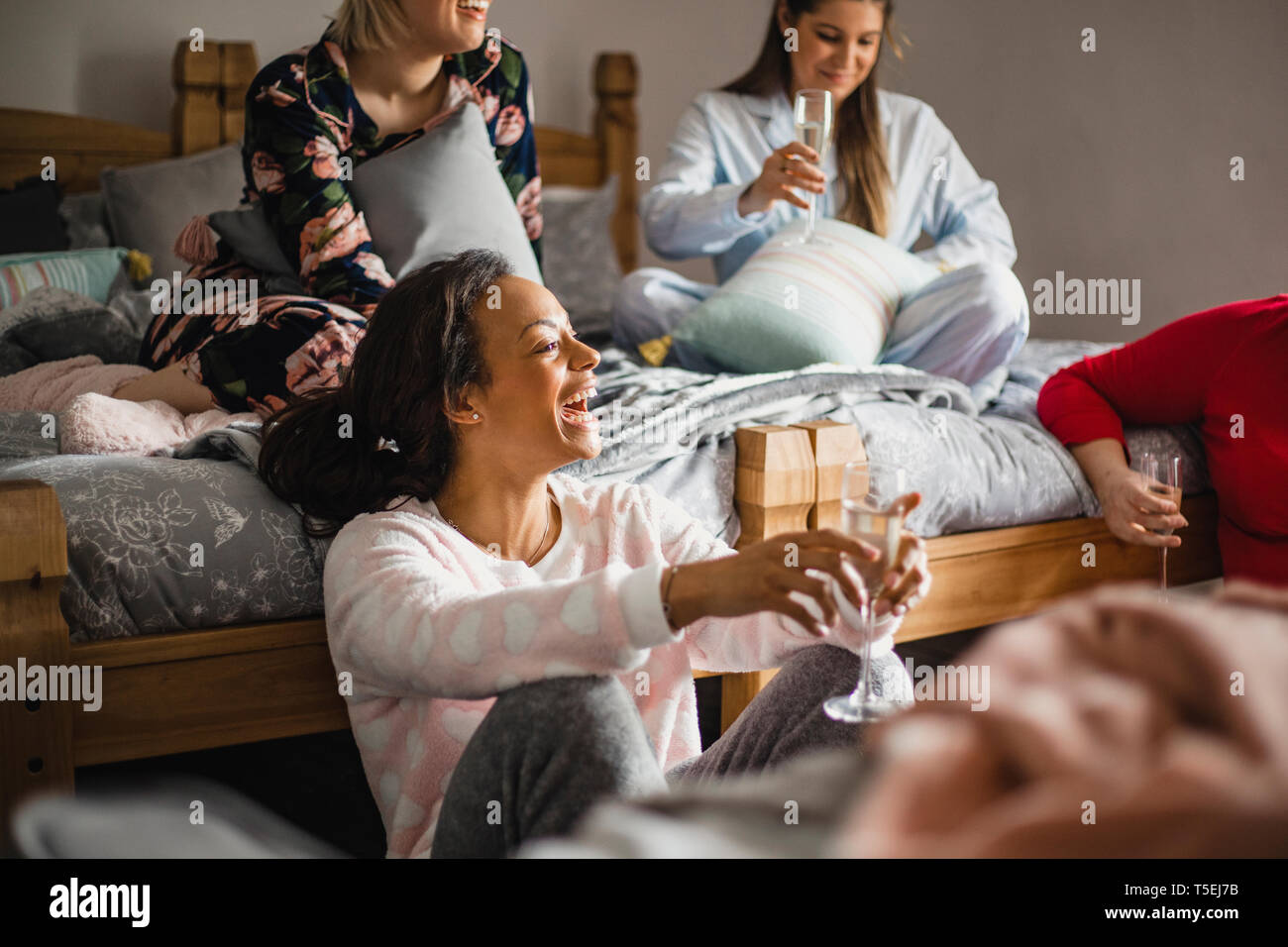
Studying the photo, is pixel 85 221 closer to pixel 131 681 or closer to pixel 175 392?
pixel 175 392

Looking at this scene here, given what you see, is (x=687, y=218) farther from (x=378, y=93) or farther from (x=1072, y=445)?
(x=1072, y=445)

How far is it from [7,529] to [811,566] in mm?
737

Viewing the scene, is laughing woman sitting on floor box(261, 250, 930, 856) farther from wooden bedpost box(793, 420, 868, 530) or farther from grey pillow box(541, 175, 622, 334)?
grey pillow box(541, 175, 622, 334)

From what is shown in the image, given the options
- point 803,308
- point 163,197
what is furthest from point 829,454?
point 163,197

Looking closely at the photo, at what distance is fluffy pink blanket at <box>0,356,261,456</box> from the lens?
1.44 meters

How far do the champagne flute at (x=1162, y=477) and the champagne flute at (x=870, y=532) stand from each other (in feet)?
2.50

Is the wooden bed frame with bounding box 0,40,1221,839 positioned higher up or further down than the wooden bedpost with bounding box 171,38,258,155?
further down

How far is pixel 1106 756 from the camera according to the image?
440mm

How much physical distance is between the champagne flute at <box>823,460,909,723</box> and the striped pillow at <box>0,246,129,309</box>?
1801 mm

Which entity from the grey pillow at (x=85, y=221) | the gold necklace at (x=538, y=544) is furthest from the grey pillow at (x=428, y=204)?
the grey pillow at (x=85, y=221)

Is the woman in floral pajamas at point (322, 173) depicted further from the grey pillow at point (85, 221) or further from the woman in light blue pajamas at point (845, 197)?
the grey pillow at point (85, 221)

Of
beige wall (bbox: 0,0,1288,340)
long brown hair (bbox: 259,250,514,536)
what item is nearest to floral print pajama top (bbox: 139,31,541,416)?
long brown hair (bbox: 259,250,514,536)

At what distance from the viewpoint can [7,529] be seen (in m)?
1.11
